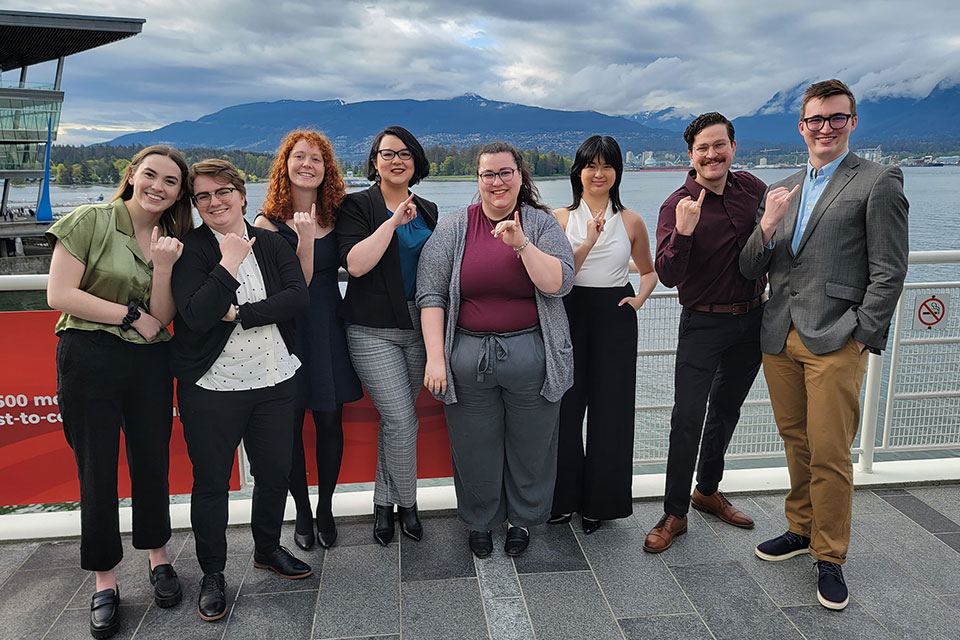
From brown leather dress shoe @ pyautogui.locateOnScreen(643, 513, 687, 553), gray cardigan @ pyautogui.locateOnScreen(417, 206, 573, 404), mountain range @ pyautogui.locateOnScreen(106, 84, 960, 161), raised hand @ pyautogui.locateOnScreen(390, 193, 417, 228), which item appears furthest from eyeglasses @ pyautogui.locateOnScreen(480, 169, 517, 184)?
mountain range @ pyautogui.locateOnScreen(106, 84, 960, 161)

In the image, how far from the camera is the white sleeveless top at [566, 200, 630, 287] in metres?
2.59

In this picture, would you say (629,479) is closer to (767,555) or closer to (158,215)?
(767,555)

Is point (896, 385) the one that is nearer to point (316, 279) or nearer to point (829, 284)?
point (829, 284)

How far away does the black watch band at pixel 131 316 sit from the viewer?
2033 millimetres

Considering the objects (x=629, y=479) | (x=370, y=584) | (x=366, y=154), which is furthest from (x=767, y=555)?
(x=366, y=154)

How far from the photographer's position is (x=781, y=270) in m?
2.45

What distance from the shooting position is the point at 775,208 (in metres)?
2.32

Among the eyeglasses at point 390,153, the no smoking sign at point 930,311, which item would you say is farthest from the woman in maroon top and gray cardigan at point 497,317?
the no smoking sign at point 930,311

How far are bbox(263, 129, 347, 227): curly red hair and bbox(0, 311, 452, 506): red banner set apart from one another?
0.95 metres

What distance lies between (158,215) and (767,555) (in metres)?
2.73

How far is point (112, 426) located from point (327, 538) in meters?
1.03

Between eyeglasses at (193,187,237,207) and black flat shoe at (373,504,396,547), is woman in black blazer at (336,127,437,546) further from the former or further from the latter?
eyeglasses at (193,187,237,207)

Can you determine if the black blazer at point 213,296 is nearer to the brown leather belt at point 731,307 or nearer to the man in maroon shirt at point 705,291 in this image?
the man in maroon shirt at point 705,291

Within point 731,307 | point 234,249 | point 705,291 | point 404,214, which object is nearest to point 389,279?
point 404,214
